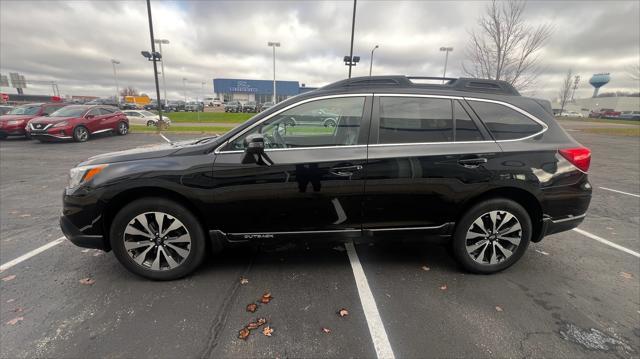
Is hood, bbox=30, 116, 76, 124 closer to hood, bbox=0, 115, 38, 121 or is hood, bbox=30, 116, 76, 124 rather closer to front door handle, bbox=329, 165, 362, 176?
hood, bbox=0, 115, 38, 121

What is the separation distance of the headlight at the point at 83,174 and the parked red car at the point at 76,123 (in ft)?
41.4

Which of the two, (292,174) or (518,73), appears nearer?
(292,174)

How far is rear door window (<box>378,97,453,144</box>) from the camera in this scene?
284 cm

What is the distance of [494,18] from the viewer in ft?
44.5

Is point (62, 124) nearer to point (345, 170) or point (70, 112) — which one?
point (70, 112)

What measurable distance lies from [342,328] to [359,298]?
16.3 inches

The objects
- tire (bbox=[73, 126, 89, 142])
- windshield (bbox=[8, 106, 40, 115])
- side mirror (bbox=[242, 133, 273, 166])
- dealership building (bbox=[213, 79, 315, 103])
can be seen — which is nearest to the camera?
side mirror (bbox=[242, 133, 273, 166])

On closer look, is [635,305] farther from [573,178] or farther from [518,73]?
[518,73]

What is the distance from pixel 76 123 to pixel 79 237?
13.2 meters

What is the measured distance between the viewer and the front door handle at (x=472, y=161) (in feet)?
9.25

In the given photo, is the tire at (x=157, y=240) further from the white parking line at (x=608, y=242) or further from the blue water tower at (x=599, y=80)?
the blue water tower at (x=599, y=80)

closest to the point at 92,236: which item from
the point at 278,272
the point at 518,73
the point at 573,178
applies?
the point at 278,272

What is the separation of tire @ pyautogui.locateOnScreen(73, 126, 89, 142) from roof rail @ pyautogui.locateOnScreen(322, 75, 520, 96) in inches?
561

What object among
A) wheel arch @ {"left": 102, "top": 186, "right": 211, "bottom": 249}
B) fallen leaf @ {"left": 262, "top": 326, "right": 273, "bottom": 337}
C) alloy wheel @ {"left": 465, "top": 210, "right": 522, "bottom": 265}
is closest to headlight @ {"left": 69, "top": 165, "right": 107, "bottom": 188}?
wheel arch @ {"left": 102, "top": 186, "right": 211, "bottom": 249}
